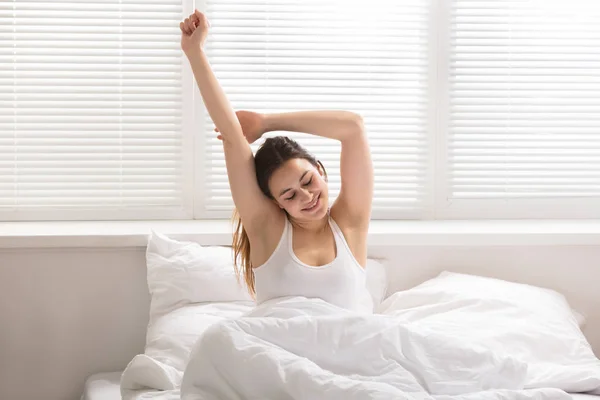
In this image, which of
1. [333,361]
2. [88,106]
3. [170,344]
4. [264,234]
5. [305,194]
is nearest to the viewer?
[333,361]

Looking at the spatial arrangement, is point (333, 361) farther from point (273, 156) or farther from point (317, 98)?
point (317, 98)

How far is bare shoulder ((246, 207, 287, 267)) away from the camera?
2334 mm

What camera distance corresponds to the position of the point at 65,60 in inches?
123

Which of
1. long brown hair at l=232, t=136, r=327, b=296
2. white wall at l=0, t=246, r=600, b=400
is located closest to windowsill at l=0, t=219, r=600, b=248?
white wall at l=0, t=246, r=600, b=400

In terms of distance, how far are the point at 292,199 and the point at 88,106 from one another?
120 centimetres

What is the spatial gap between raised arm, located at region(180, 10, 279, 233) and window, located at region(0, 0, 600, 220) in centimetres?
89

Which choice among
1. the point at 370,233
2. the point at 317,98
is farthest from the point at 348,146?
the point at 317,98

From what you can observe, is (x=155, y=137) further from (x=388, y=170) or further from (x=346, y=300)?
(x=346, y=300)

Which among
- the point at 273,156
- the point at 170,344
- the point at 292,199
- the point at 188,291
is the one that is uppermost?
the point at 273,156

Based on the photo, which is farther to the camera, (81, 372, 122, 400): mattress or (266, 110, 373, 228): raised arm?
(81, 372, 122, 400): mattress

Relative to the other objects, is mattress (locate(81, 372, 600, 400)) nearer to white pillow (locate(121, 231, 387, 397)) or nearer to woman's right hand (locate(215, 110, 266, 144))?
white pillow (locate(121, 231, 387, 397))

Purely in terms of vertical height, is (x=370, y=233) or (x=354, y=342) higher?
(x=370, y=233)

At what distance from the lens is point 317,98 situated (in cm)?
322

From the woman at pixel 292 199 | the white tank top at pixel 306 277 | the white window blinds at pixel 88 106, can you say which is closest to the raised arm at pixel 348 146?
the woman at pixel 292 199
